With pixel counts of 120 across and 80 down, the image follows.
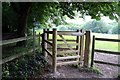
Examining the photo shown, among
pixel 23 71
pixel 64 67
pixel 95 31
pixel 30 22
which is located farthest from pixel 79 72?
pixel 95 31

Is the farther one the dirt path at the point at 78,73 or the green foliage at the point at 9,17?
the green foliage at the point at 9,17

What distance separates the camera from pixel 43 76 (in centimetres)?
562

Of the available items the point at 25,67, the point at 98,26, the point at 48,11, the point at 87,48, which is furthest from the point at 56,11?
the point at 25,67

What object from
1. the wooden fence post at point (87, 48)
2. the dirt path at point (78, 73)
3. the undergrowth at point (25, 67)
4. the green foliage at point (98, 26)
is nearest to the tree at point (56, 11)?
the wooden fence post at point (87, 48)

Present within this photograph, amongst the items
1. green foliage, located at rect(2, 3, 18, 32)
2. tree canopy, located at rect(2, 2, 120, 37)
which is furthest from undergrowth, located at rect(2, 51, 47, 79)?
green foliage, located at rect(2, 3, 18, 32)

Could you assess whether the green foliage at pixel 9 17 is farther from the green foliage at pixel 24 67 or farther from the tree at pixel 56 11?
the green foliage at pixel 24 67

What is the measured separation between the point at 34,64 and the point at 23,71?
29.3 inches

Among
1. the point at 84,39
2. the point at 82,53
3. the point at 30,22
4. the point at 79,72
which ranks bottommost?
the point at 79,72

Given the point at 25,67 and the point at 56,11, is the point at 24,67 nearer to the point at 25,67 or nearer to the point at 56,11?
Result: the point at 25,67

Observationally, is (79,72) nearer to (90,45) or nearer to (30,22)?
(90,45)

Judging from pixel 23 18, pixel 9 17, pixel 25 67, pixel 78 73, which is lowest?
pixel 78 73

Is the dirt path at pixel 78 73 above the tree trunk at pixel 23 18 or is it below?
below

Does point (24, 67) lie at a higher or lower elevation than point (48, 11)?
lower

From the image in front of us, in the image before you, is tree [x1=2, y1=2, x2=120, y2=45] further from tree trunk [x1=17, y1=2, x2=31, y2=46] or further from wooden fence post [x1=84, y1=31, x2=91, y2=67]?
wooden fence post [x1=84, y1=31, x2=91, y2=67]
